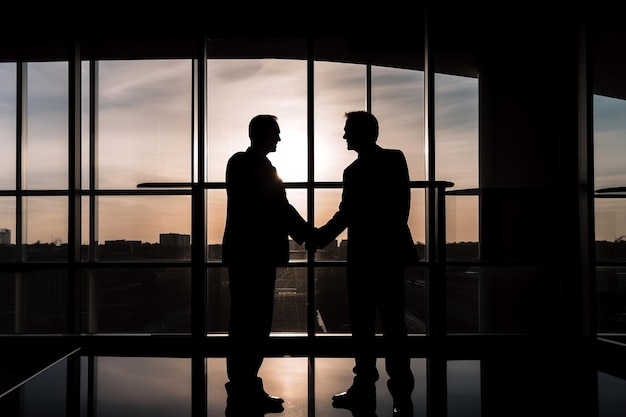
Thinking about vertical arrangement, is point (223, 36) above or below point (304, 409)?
above

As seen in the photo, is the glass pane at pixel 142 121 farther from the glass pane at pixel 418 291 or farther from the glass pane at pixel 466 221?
the glass pane at pixel 466 221

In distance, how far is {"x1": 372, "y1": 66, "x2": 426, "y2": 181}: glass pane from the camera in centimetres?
622

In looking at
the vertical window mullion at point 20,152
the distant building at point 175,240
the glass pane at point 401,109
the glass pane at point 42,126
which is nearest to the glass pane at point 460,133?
the glass pane at point 401,109

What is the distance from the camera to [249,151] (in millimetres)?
2826


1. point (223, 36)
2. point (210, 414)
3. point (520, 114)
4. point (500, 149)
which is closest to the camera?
point (210, 414)

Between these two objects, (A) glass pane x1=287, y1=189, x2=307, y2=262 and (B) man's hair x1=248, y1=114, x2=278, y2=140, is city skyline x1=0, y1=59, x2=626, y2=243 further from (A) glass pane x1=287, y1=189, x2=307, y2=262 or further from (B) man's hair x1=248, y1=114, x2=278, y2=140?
(B) man's hair x1=248, y1=114, x2=278, y2=140

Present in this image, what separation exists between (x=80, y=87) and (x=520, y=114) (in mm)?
5773

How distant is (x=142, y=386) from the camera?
11.0ft

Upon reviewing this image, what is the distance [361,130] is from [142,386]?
7.96 ft

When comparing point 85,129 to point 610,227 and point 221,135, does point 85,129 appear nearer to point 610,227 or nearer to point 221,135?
point 221,135

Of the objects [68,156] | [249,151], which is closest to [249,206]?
[249,151]

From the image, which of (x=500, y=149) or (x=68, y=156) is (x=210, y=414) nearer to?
(x=68, y=156)

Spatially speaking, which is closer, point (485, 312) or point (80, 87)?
point (80, 87)

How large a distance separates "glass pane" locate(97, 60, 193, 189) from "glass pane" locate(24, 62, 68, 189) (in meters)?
0.63
